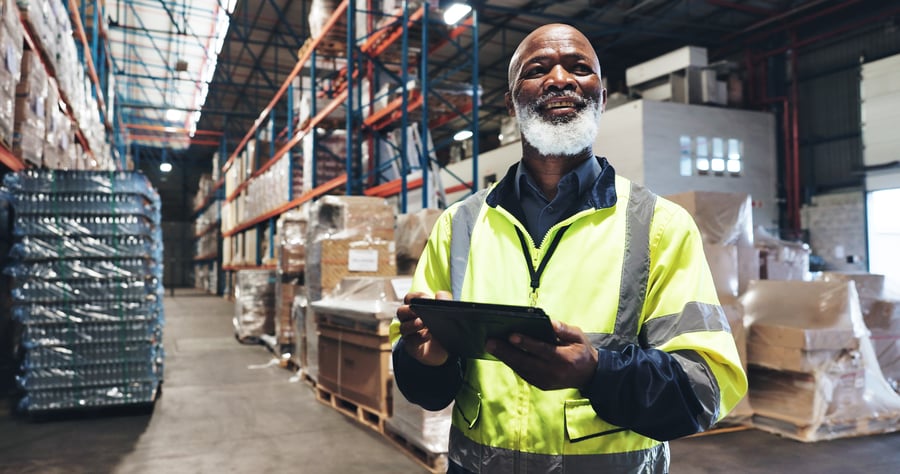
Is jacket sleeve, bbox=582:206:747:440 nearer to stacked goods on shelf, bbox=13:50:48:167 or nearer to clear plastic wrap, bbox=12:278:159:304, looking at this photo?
stacked goods on shelf, bbox=13:50:48:167

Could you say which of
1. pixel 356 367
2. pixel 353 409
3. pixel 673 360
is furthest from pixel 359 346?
pixel 673 360

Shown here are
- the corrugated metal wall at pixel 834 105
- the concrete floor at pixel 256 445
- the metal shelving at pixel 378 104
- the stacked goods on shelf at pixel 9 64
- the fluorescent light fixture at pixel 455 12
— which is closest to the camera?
the stacked goods on shelf at pixel 9 64

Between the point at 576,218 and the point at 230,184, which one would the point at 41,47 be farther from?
the point at 230,184

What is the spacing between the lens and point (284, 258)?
27.0 feet

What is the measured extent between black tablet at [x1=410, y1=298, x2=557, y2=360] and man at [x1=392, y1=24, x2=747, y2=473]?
0.02 m

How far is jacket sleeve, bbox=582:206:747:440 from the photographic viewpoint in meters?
1.06

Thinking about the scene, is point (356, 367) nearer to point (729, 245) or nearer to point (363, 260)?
point (363, 260)

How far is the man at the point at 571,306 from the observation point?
107 cm

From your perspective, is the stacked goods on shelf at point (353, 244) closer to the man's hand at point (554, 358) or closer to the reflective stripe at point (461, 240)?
the reflective stripe at point (461, 240)

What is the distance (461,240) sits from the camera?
54.7 inches

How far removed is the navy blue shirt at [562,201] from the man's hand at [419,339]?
0.92 ft

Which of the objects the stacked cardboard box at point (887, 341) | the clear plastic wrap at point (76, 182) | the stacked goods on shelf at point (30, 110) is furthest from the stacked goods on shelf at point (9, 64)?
the stacked cardboard box at point (887, 341)

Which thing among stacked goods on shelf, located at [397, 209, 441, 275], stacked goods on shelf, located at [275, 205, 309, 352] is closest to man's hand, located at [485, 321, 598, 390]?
A: stacked goods on shelf, located at [397, 209, 441, 275]

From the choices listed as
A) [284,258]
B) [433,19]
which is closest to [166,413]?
[284,258]
